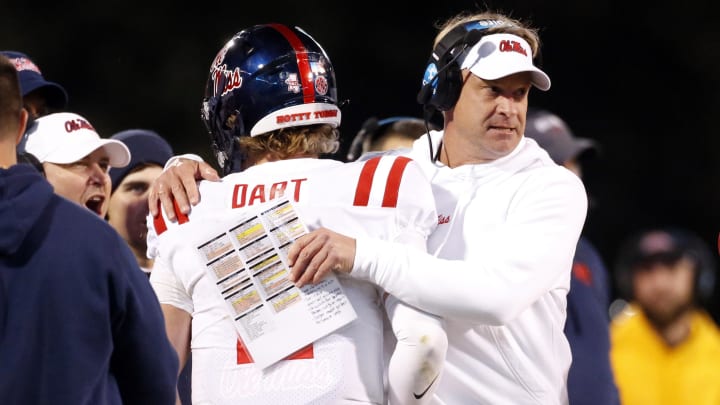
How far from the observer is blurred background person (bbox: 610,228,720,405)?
5.25 meters

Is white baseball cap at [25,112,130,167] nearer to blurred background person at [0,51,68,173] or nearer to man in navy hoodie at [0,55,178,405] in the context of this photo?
blurred background person at [0,51,68,173]

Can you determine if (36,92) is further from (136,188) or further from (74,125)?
(136,188)

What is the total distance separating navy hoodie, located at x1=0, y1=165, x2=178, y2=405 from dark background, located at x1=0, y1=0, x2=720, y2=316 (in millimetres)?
6665

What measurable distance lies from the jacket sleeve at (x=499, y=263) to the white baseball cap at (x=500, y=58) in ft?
1.02

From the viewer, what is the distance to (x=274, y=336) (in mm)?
2768

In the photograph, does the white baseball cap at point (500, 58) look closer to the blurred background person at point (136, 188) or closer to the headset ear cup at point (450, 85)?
the headset ear cup at point (450, 85)

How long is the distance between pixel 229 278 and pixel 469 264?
55cm

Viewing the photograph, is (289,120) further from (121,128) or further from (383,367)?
(121,128)

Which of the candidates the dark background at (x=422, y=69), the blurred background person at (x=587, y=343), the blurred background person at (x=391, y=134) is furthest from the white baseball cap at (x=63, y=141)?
the dark background at (x=422, y=69)

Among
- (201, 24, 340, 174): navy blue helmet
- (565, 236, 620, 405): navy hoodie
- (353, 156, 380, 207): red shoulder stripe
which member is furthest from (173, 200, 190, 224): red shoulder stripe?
(565, 236, 620, 405): navy hoodie

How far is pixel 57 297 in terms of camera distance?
8.01 feet

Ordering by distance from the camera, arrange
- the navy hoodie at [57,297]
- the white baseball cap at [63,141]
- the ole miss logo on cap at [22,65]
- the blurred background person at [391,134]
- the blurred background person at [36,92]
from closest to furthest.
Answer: the navy hoodie at [57,297] < the white baseball cap at [63,141] < the blurred background person at [36,92] < the ole miss logo on cap at [22,65] < the blurred background person at [391,134]

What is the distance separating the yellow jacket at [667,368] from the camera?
17.1 ft

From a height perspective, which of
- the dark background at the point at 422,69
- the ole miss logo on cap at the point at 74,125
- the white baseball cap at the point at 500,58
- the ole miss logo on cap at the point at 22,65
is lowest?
the dark background at the point at 422,69
